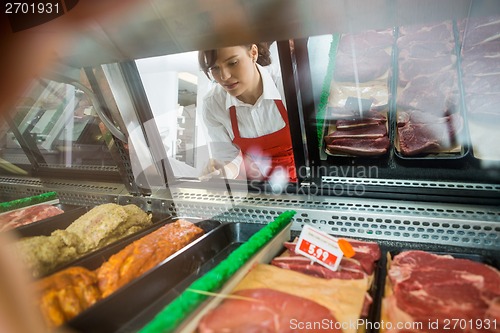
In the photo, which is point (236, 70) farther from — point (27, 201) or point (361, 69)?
point (27, 201)

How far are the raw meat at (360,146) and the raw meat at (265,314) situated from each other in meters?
0.92

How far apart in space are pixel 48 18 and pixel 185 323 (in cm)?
106

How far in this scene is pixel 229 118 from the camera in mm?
2373

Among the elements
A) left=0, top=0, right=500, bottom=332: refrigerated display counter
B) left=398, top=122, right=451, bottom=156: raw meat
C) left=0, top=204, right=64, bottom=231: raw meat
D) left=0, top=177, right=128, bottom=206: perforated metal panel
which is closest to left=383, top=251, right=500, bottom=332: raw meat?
left=0, top=0, right=500, bottom=332: refrigerated display counter

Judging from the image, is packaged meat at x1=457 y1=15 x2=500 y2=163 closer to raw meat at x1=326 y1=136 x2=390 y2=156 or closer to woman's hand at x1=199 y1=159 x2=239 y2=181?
raw meat at x1=326 y1=136 x2=390 y2=156

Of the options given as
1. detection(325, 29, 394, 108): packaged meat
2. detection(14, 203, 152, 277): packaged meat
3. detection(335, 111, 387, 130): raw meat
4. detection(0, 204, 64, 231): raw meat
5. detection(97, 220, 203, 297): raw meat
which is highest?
detection(325, 29, 394, 108): packaged meat

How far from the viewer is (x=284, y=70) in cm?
151

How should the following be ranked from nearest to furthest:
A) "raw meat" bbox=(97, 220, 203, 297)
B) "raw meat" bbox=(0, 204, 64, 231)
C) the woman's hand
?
"raw meat" bbox=(97, 220, 203, 297) → "raw meat" bbox=(0, 204, 64, 231) → the woman's hand

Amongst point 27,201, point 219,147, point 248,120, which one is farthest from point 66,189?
point 248,120

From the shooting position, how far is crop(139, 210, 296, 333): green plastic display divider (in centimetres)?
99

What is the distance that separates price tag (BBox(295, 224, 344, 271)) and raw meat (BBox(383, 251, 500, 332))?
0.23m

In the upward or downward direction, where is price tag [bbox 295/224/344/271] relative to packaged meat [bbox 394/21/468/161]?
downward

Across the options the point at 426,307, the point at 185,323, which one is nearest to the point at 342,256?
the point at 426,307

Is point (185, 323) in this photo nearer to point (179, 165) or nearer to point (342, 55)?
point (179, 165)
